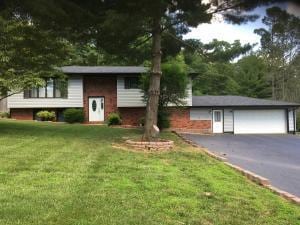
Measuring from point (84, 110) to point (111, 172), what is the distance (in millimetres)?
23640

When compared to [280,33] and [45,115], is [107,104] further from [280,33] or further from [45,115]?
[280,33]

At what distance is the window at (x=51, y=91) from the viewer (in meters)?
33.1

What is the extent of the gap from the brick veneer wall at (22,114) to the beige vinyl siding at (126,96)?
6308 millimetres

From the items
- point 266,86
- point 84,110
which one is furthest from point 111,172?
point 266,86

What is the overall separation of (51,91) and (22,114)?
8.71 ft

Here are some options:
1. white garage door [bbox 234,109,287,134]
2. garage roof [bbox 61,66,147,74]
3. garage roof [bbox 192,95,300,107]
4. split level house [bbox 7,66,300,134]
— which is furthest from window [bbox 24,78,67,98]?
white garage door [bbox 234,109,287,134]

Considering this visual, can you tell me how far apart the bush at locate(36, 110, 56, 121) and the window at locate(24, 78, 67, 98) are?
1.50 meters

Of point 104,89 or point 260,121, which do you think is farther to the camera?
point 260,121

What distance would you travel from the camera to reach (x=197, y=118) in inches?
1362

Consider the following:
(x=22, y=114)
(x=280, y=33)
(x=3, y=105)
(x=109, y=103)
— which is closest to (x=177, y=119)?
(x=109, y=103)

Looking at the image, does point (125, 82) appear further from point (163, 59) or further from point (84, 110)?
point (163, 59)

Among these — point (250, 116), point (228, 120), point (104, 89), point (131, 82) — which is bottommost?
point (228, 120)

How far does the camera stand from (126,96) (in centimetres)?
3306

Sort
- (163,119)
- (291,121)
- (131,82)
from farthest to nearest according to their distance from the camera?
(291,121)
(131,82)
(163,119)
